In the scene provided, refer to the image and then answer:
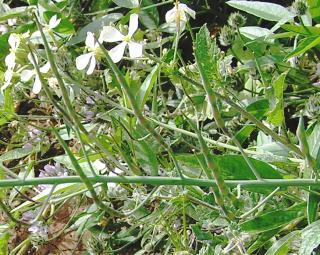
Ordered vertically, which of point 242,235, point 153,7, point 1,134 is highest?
point 153,7

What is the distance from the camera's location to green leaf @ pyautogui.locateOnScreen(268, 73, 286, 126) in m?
0.98

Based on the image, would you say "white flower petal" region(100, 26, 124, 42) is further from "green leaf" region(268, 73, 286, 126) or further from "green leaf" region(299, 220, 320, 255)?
"green leaf" region(299, 220, 320, 255)

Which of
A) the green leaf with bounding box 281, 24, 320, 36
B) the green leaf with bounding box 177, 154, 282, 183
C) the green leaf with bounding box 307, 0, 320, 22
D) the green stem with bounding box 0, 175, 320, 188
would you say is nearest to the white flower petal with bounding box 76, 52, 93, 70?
the green stem with bounding box 0, 175, 320, 188

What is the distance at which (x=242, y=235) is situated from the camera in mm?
1022

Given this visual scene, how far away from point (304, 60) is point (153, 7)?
330mm

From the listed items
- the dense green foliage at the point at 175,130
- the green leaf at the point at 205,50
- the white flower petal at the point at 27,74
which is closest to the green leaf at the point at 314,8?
the dense green foliage at the point at 175,130

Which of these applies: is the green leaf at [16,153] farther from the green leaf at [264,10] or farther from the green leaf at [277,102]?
the green leaf at [277,102]

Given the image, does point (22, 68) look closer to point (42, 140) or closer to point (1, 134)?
point (42, 140)

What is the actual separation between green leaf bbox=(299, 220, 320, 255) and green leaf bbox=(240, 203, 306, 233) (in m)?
0.07

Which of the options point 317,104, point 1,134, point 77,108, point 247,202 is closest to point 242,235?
point 247,202

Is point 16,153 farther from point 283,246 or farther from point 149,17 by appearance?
point 283,246

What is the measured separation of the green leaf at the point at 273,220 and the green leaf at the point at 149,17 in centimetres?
56

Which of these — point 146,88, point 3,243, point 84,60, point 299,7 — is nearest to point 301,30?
point 299,7

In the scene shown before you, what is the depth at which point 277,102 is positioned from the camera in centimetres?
100
